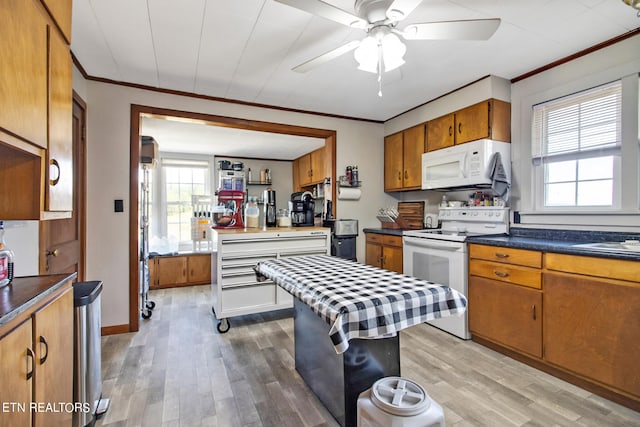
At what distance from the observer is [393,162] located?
13.2 feet

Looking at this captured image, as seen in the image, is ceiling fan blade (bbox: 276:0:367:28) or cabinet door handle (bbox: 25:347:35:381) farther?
ceiling fan blade (bbox: 276:0:367:28)

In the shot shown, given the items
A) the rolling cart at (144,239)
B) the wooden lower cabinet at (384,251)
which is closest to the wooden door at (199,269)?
the rolling cart at (144,239)

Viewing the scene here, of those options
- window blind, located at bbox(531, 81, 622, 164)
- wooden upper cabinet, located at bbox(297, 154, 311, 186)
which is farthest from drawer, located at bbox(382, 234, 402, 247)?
wooden upper cabinet, located at bbox(297, 154, 311, 186)

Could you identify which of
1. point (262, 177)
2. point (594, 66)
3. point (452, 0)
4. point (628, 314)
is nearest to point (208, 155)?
point (262, 177)

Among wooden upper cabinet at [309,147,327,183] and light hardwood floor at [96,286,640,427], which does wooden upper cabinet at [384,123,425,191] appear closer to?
wooden upper cabinet at [309,147,327,183]

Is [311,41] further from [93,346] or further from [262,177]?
[262,177]

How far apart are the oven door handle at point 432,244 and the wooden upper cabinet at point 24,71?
2.82 m

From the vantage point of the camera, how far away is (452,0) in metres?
1.79

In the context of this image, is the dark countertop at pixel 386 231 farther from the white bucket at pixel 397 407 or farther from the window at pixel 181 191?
the window at pixel 181 191

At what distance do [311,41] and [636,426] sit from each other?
120 inches

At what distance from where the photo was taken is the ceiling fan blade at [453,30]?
152cm

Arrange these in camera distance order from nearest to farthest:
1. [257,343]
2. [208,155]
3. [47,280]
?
[47,280] < [257,343] < [208,155]

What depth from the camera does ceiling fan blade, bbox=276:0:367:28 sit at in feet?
4.54

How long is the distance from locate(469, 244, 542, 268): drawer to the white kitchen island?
1651mm
